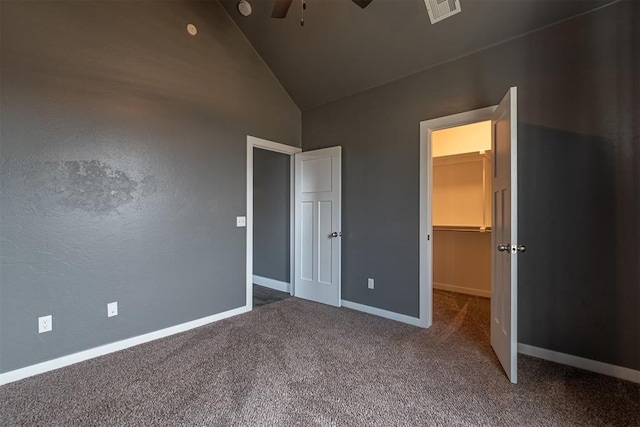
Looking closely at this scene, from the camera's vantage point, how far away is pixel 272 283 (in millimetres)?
4699

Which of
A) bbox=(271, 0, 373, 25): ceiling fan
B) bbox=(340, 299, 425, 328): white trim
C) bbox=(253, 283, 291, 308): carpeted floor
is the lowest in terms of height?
bbox=(253, 283, 291, 308): carpeted floor

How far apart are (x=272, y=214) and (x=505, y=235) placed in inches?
129

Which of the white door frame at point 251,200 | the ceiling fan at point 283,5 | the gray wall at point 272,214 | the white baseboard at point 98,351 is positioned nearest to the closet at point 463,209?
the white door frame at point 251,200

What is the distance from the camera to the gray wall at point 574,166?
210 cm

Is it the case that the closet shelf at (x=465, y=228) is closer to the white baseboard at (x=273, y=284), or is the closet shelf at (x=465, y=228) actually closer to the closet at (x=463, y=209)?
the closet at (x=463, y=209)

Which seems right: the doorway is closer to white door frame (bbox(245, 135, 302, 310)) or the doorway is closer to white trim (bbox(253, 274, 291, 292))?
white door frame (bbox(245, 135, 302, 310))

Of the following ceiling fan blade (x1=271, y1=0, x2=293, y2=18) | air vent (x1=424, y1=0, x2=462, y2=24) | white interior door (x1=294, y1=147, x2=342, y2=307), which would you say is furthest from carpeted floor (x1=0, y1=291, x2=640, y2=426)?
air vent (x1=424, y1=0, x2=462, y2=24)

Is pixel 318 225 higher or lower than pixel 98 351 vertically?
higher

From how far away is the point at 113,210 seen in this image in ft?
8.38

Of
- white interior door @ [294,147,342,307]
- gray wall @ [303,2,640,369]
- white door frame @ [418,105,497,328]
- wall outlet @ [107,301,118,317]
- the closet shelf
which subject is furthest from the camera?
the closet shelf

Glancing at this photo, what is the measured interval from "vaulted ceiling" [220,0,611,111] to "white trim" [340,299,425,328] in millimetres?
2636

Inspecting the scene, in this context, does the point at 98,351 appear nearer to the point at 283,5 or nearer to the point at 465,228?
the point at 283,5

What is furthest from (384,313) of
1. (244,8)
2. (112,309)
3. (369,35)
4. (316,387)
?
(244,8)

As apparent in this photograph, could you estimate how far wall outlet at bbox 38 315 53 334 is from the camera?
2221mm
